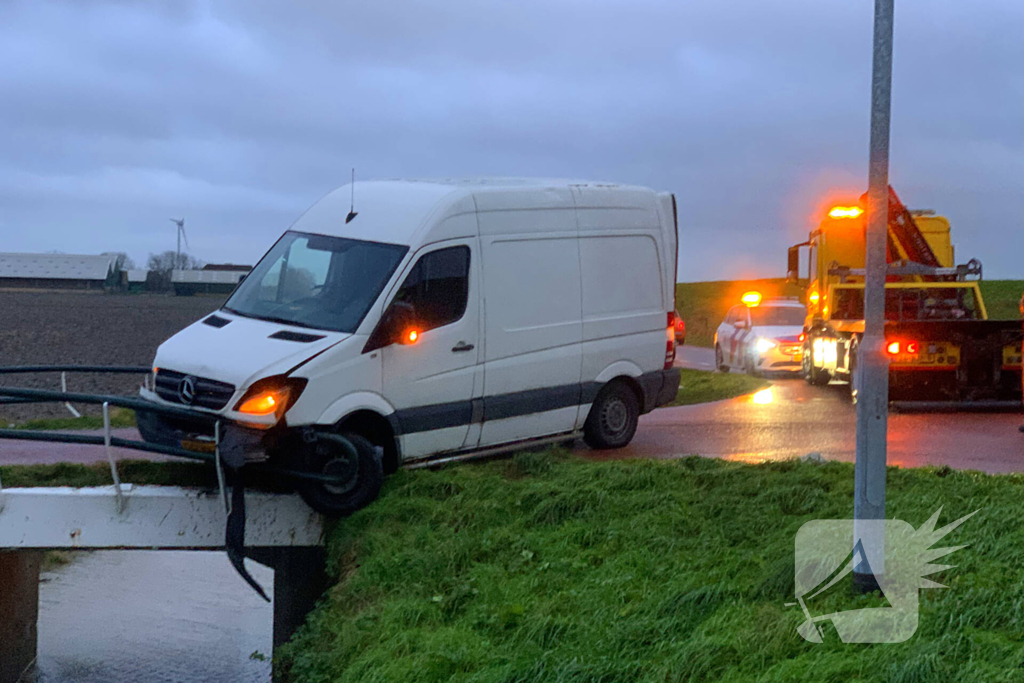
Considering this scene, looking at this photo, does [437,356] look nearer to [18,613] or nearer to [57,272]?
[18,613]

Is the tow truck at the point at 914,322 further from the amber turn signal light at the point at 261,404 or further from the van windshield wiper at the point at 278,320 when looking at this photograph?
the amber turn signal light at the point at 261,404

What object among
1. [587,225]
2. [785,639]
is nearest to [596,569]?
[785,639]

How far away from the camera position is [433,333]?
32.5ft

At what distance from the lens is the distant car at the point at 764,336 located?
25484 mm

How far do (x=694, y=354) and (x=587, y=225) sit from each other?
30.8 meters

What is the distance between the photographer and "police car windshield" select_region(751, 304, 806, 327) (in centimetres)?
2661

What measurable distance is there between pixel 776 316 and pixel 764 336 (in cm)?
130

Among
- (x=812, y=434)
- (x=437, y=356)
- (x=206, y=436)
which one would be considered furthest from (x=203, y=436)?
(x=812, y=434)

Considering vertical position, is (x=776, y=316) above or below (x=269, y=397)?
above

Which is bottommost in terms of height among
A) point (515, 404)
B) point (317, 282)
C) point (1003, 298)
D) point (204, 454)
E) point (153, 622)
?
point (153, 622)

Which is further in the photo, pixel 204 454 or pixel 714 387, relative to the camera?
pixel 714 387

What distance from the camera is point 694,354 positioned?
41.8 meters

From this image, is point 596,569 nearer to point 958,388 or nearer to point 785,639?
point 785,639

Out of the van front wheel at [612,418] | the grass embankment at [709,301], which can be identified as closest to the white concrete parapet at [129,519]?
the van front wheel at [612,418]
